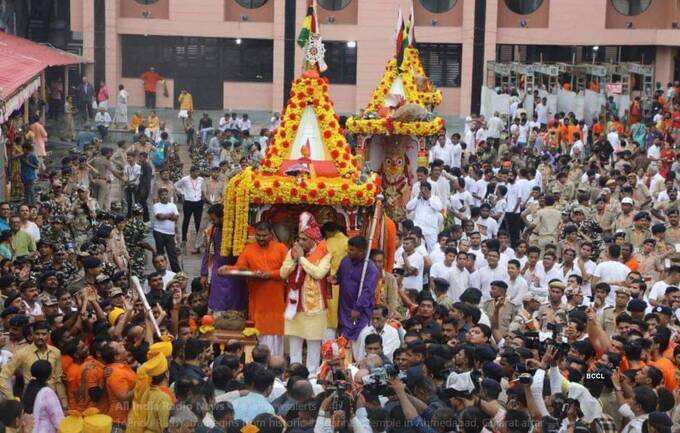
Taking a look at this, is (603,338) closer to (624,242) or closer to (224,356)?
(224,356)

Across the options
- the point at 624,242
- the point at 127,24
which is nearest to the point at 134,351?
the point at 624,242

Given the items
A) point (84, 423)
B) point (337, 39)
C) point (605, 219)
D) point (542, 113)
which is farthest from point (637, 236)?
point (337, 39)

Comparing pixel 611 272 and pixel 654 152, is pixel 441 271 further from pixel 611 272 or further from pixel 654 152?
pixel 654 152

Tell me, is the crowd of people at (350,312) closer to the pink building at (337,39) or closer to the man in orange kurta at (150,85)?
the man in orange kurta at (150,85)

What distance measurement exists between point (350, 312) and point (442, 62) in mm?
26030

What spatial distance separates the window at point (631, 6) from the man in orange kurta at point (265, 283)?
26638mm

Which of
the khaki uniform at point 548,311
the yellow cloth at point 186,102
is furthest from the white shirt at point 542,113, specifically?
the khaki uniform at point 548,311

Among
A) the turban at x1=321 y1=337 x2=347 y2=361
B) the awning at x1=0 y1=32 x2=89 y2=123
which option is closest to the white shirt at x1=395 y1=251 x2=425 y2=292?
the turban at x1=321 y1=337 x2=347 y2=361

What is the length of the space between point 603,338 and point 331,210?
3.68 m

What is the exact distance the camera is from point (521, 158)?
88.4ft

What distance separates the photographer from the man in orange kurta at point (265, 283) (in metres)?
13.5

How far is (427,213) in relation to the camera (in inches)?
725

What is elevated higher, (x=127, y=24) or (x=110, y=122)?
(x=127, y=24)

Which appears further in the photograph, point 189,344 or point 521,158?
point 521,158
